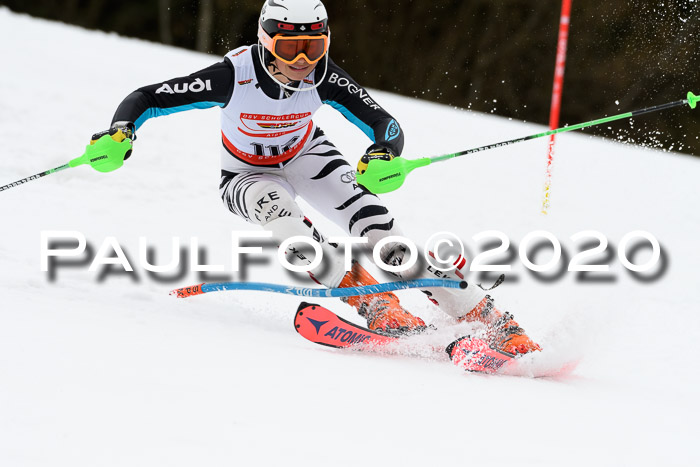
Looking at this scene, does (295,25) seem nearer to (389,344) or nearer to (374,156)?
(374,156)

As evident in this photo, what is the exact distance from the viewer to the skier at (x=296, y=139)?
3236 mm

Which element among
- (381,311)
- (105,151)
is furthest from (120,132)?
(381,311)

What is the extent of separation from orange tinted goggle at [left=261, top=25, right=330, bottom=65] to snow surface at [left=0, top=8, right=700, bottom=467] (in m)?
1.18

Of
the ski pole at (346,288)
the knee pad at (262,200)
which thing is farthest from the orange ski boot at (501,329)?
the knee pad at (262,200)

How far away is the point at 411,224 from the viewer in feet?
20.5

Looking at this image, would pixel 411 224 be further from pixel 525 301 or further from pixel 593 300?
pixel 593 300

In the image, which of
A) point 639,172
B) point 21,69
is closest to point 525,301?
point 639,172

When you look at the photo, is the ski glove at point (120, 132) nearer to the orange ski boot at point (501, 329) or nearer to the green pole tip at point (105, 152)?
the green pole tip at point (105, 152)

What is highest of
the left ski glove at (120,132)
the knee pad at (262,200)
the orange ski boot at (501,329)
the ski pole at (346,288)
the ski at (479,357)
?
the left ski glove at (120,132)

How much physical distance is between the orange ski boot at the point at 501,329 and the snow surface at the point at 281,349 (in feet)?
0.33

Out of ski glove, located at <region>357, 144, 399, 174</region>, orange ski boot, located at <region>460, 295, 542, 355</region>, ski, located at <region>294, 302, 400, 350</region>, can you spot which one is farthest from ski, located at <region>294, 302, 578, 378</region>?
ski glove, located at <region>357, 144, 399, 174</region>

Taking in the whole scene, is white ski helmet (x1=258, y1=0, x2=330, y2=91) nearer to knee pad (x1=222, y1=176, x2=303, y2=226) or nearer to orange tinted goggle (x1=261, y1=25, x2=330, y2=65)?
orange tinted goggle (x1=261, y1=25, x2=330, y2=65)

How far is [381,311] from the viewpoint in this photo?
11.1 ft

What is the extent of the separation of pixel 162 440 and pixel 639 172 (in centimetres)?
695
